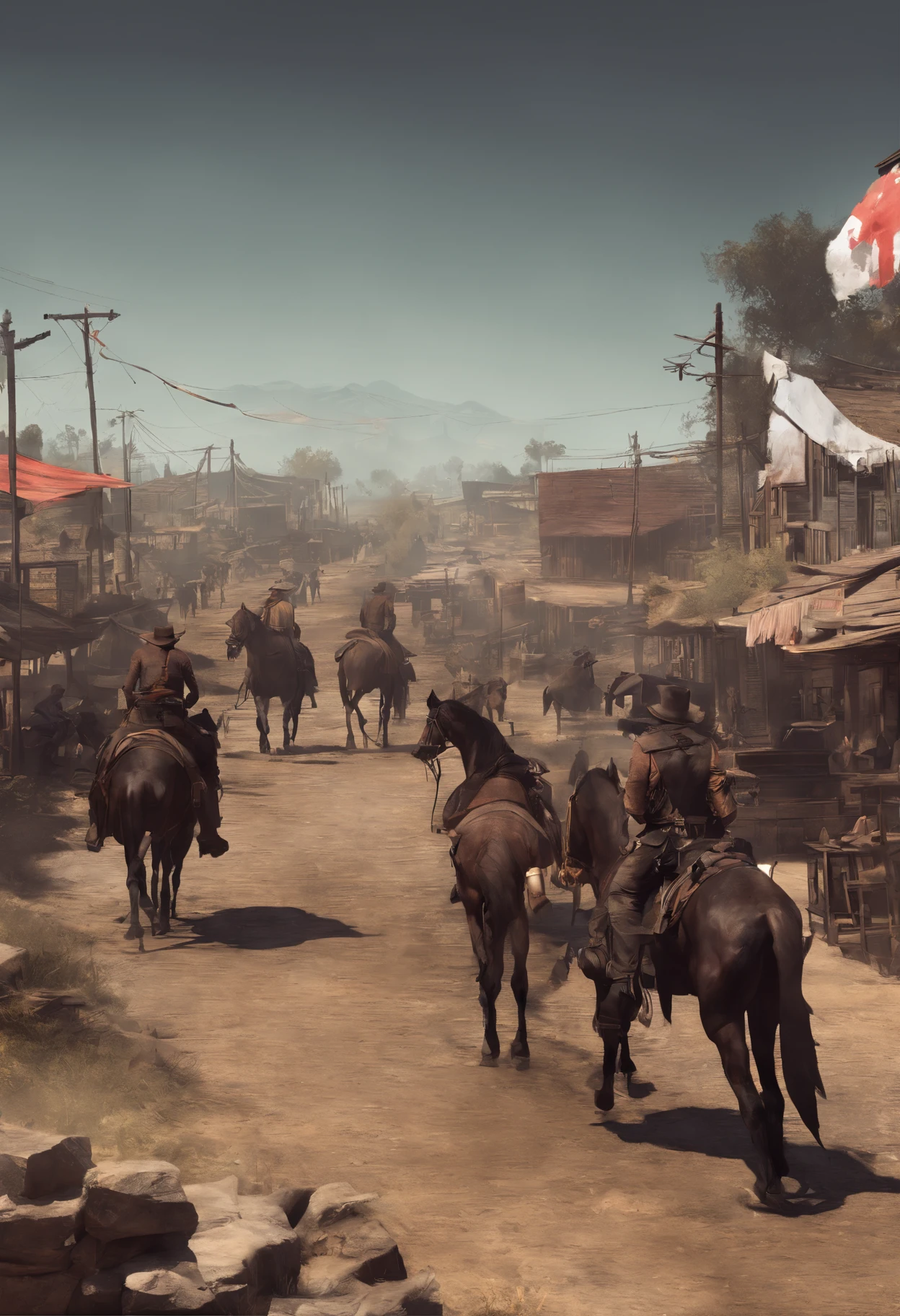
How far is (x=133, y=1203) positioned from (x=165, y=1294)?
0.38m

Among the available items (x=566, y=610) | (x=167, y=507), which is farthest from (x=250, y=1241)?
(x=167, y=507)

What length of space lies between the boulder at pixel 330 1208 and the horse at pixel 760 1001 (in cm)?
198

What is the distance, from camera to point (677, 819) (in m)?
7.59

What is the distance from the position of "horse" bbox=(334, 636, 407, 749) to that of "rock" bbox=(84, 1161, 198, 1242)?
62.1 ft

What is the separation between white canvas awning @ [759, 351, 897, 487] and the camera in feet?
85.7

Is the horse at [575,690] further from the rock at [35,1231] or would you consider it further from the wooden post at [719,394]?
the rock at [35,1231]

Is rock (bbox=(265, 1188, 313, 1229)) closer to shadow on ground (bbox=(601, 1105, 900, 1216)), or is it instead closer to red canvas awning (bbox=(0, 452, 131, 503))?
shadow on ground (bbox=(601, 1105, 900, 1216))

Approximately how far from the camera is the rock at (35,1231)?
5.04m

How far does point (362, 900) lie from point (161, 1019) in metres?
4.72

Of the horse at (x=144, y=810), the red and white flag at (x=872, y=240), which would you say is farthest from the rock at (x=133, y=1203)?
the red and white flag at (x=872, y=240)

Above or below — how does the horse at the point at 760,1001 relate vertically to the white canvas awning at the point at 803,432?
below

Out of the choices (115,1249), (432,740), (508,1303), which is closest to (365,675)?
(432,740)

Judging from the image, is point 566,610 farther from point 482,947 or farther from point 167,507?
point 167,507

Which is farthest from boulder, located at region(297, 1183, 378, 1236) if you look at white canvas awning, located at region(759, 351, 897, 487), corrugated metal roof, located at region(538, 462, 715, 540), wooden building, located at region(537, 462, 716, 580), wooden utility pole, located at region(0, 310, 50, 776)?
corrugated metal roof, located at region(538, 462, 715, 540)
